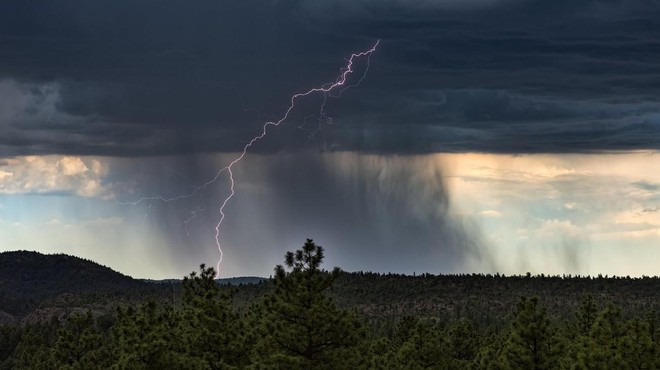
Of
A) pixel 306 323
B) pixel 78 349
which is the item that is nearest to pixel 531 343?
pixel 306 323

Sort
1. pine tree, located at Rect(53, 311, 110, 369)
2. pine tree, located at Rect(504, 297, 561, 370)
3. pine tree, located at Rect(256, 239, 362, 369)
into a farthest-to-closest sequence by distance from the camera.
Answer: pine tree, located at Rect(53, 311, 110, 369) → pine tree, located at Rect(504, 297, 561, 370) → pine tree, located at Rect(256, 239, 362, 369)

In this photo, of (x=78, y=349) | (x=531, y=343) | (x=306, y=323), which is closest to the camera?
(x=306, y=323)

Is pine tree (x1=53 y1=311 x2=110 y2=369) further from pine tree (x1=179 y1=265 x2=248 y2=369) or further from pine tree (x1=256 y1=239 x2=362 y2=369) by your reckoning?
pine tree (x1=256 y1=239 x2=362 y2=369)

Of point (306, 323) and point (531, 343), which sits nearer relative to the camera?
point (306, 323)

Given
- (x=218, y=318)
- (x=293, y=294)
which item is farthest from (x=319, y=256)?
(x=218, y=318)

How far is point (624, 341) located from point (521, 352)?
A: 23.1 feet

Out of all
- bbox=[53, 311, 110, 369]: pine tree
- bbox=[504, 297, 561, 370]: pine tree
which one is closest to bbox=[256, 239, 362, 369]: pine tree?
bbox=[504, 297, 561, 370]: pine tree

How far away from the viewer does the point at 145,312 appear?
216 ft

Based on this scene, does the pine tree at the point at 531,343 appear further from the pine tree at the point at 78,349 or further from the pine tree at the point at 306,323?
the pine tree at the point at 78,349

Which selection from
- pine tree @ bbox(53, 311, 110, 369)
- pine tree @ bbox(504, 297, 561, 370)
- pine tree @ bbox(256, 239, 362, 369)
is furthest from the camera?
pine tree @ bbox(53, 311, 110, 369)

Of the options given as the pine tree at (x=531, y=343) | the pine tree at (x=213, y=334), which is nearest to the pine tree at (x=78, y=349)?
the pine tree at (x=213, y=334)

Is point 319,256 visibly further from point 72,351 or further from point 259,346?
point 72,351

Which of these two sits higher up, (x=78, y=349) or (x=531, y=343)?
(x=78, y=349)

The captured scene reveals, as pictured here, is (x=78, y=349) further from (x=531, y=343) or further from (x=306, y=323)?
(x=531, y=343)
